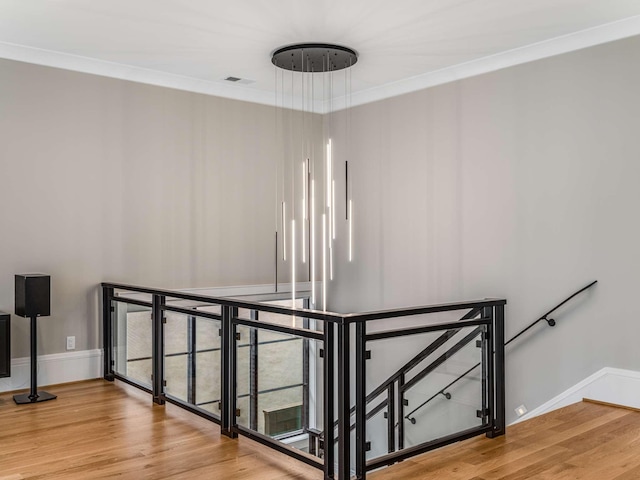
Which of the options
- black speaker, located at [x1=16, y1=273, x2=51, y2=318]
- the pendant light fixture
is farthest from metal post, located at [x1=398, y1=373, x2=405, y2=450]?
black speaker, located at [x1=16, y1=273, x2=51, y2=318]

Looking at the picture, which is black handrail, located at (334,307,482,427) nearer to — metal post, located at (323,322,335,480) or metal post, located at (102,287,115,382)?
metal post, located at (323,322,335,480)

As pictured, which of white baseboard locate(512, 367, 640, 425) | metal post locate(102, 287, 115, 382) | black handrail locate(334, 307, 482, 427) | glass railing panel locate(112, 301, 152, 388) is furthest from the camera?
metal post locate(102, 287, 115, 382)

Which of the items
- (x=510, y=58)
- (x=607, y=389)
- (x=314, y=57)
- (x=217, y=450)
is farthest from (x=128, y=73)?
(x=607, y=389)

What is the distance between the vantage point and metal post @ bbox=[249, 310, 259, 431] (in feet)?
12.8

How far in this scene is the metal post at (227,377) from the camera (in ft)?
13.3

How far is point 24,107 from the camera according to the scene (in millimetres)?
5500

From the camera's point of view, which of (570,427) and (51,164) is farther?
(51,164)

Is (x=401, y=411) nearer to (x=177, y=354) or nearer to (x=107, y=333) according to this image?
(x=177, y=354)

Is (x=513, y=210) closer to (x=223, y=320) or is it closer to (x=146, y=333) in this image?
(x=223, y=320)

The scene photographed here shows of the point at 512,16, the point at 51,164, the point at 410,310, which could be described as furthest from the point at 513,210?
the point at 51,164

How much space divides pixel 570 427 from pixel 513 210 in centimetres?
213

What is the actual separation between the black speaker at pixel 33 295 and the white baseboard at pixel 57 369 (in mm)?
607

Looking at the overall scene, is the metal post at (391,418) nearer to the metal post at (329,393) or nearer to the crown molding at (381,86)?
the metal post at (329,393)

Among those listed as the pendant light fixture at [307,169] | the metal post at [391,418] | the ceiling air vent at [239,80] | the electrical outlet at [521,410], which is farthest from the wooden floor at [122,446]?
the ceiling air vent at [239,80]
